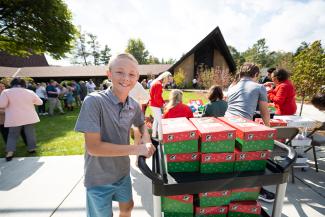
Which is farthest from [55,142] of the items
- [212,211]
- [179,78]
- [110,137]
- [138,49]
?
[138,49]

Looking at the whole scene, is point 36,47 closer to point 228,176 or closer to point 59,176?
point 59,176

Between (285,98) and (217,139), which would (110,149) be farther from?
(285,98)

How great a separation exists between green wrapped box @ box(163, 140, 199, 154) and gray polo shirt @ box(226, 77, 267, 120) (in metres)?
1.74

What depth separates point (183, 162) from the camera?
1343 millimetres

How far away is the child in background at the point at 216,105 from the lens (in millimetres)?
3918

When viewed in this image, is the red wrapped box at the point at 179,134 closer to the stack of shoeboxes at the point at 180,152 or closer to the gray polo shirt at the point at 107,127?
the stack of shoeboxes at the point at 180,152

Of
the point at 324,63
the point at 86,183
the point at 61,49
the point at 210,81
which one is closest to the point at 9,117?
the point at 86,183

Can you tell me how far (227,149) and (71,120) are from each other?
9.66 meters

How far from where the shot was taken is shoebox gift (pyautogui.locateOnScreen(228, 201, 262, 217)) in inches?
62.2

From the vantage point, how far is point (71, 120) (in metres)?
9.73

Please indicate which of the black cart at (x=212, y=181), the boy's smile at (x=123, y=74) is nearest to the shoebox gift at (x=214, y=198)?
the black cart at (x=212, y=181)

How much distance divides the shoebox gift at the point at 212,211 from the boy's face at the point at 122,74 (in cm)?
106

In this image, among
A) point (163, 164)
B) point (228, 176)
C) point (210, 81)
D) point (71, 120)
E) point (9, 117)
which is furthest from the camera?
point (210, 81)

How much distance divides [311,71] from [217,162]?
900cm
